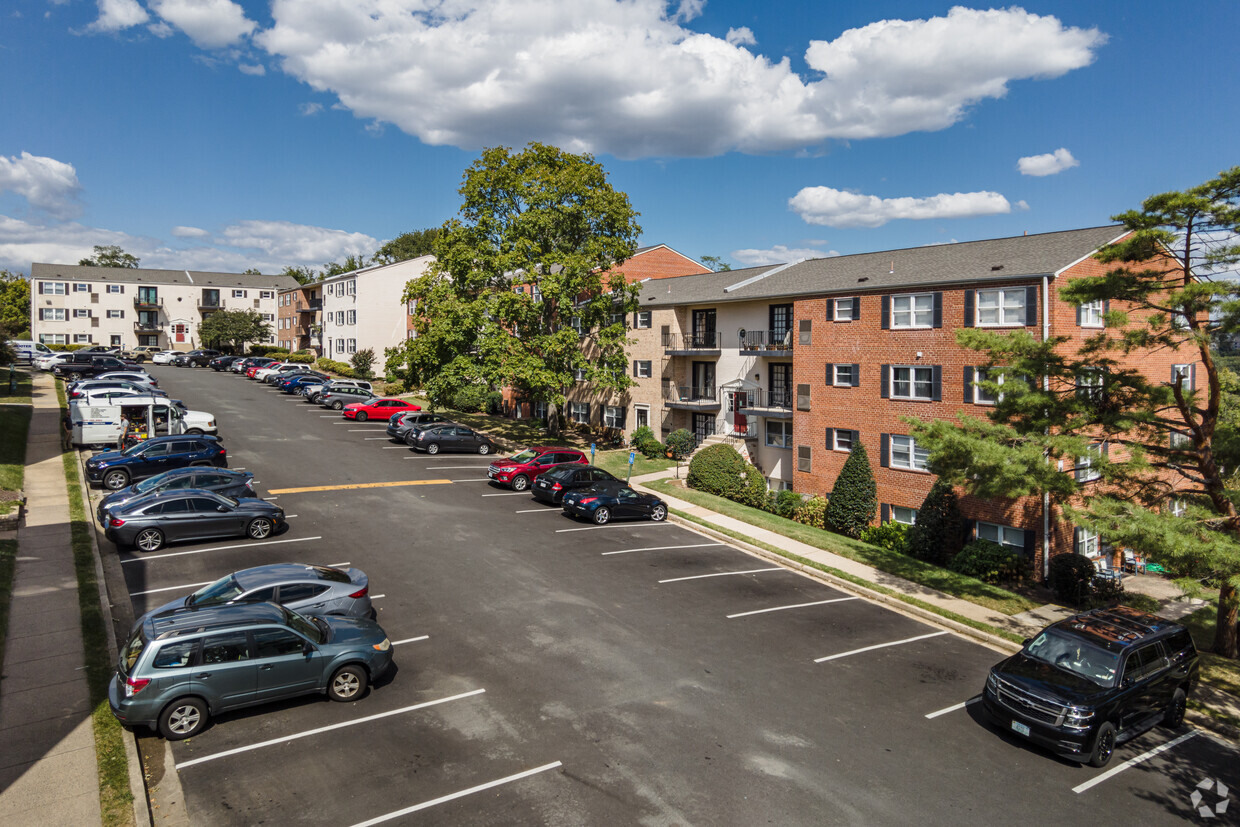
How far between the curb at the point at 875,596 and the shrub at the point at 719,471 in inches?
291

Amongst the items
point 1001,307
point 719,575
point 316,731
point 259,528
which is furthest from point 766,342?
point 316,731

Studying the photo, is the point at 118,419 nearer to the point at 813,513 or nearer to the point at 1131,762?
the point at 813,513

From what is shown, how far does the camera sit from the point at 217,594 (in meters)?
Answer: 13.5

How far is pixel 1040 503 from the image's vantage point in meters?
25.7

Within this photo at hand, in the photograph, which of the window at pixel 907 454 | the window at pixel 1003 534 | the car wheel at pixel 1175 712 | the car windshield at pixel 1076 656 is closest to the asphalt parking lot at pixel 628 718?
the car wheel at pixel 1175 712

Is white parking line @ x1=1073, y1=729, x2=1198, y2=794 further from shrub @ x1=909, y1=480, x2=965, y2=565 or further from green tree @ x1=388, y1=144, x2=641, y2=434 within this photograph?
green tree @ x1=388, y1=144, x2=641, y2=434

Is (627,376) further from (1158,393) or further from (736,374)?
(1158,393)

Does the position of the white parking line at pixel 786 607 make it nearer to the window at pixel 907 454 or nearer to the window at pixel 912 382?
the window at pixel 907 454

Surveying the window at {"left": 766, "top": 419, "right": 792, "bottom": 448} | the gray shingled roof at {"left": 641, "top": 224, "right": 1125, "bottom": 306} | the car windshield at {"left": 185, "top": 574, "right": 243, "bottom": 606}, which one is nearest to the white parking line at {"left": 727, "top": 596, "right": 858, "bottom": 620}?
Result: the car windshield at {"left": 185, "top": 574, "right": 243, "bottom": 606}

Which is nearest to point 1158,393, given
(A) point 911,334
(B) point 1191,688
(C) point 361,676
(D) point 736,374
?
(B) point 1191,688

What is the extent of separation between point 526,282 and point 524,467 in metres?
13.1

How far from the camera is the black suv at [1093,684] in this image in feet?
37.1

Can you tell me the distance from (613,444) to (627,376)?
193 inches

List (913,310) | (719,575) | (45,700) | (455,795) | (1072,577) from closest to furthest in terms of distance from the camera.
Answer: (455,795)
(45,700)
(719,575)
(1072,577)
(913,310)
